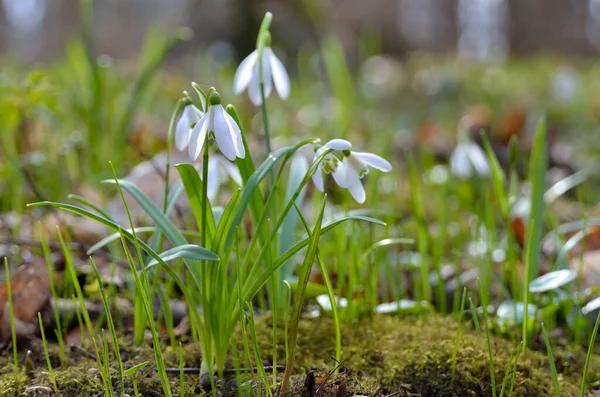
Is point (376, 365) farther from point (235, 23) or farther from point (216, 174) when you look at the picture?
point (235, 23)

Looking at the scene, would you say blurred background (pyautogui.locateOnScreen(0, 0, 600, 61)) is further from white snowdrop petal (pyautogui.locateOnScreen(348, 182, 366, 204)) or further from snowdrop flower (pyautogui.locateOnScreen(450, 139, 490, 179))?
white snowdrop petal (pyautogui.locateOnScreen(348, 182, 366, 204))

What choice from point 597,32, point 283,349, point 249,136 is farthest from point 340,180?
point 597,32

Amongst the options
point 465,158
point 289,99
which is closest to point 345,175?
point 465,158

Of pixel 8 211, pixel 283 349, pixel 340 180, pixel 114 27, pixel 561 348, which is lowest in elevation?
pixel 561 348

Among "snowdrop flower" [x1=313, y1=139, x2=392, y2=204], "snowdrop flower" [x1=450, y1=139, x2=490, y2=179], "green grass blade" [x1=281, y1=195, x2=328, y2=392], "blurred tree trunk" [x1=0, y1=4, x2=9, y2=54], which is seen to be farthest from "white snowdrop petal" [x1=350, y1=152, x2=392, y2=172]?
"blurred tree trunk" [x1=0, y1=4, x2=9, y2=54]

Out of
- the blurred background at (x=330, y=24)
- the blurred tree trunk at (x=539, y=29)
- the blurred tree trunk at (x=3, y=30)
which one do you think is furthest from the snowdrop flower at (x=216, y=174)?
the blurred tree trunk at (x=539, y=29)

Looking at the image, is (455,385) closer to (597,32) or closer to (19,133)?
(19,133)
